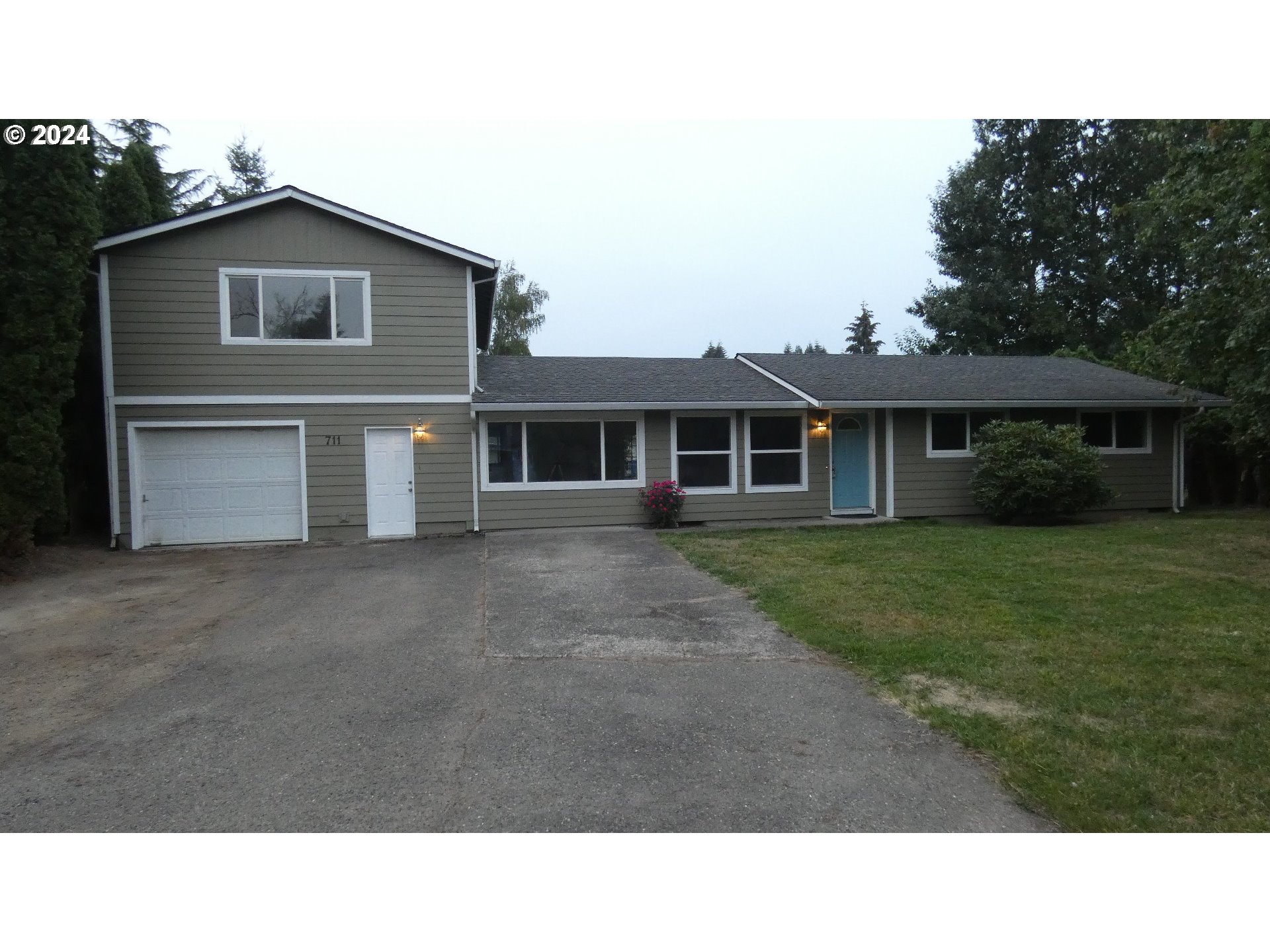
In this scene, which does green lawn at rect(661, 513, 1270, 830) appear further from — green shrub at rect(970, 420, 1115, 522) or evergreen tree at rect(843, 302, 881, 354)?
evergreen tree at rect(843, 302, 881, 354)

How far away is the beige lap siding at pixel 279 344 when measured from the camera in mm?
11227

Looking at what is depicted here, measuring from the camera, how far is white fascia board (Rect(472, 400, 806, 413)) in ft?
39.2

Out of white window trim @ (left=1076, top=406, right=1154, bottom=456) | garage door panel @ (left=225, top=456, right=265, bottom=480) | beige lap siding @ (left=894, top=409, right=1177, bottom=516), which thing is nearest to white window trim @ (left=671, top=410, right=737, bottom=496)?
beige lap siding @ (left=894, top=409, right=1177, bottom=516)

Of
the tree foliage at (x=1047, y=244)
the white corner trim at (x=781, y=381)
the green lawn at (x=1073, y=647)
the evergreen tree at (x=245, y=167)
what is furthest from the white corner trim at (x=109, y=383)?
the tree foliage at (x=1047, y=244)

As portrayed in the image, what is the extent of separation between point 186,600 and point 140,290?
20.5 feet

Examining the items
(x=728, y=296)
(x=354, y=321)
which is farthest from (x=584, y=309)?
(x=354, y=321)

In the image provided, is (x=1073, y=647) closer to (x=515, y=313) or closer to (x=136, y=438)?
(x=136, y=438)

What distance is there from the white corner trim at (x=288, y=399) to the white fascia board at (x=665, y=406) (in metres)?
0.71

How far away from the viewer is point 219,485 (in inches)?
457

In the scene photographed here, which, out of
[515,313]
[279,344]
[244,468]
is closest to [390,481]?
[244,468]

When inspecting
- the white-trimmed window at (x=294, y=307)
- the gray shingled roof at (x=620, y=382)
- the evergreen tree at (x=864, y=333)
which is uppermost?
the evergreen tree at (x=864, y=333)

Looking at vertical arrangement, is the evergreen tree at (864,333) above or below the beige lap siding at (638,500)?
above

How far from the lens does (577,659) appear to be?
5309mm

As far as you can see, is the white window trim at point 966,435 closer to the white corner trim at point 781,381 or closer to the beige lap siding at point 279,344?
the white corner trim at point 781,381
